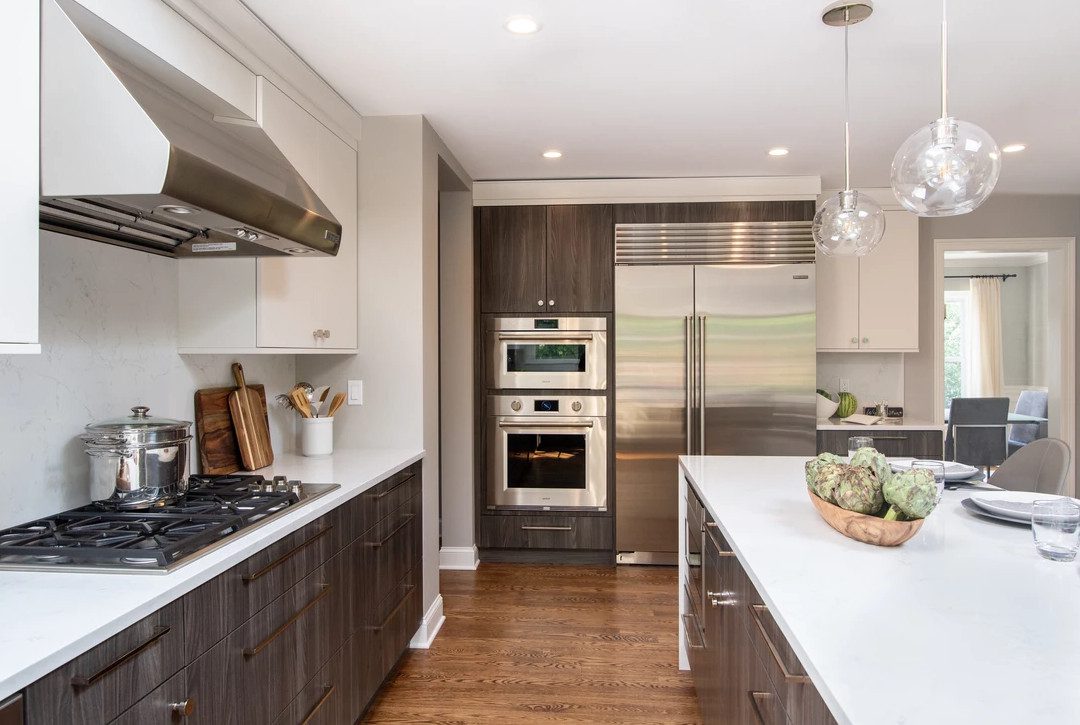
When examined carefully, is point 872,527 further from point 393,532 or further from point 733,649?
point 393,532

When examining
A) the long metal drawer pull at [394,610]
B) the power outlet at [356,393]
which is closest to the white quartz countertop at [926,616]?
the long metal drawer pull at [394,610]

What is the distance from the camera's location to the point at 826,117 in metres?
3.22

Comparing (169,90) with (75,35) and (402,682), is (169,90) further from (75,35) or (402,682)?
(402,682)

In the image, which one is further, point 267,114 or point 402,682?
point 402,682

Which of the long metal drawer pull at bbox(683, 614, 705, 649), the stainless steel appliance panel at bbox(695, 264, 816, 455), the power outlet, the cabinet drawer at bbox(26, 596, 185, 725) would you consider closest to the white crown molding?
the stainless steel appliance panel at bbox(695, 264, 816, 455)

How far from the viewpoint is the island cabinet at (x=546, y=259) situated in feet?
14.2

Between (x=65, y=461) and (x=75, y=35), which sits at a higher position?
(x=75, y=35)

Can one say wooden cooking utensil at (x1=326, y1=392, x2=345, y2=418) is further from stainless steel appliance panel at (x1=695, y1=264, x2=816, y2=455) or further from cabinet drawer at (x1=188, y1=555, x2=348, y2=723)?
stainless steel appliance panel at (x1=695, y1=264, x2=816, y2=455)

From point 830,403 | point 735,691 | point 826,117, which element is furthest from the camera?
point 830,403

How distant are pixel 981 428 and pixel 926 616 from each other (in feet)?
17.4

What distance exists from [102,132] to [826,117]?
2969 millimetres

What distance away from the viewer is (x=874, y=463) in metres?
1.68

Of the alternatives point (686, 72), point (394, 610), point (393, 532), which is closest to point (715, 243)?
point (686, 72)

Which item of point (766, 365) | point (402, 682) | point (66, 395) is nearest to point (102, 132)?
point (66, 395)
